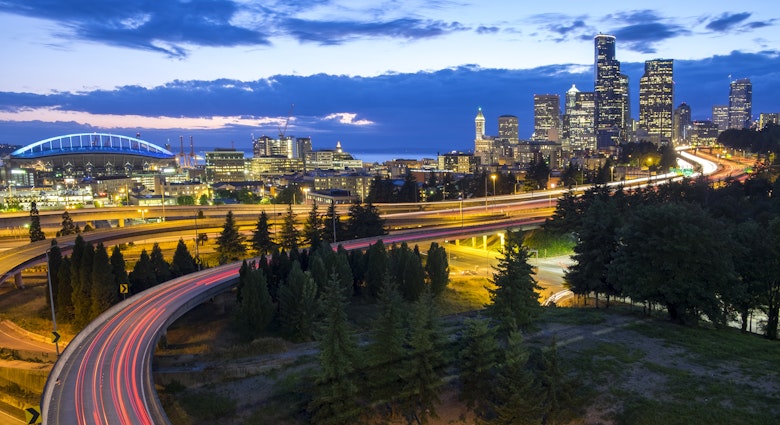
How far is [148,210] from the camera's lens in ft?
311

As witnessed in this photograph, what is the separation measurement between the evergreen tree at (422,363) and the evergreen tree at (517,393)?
10.6ft

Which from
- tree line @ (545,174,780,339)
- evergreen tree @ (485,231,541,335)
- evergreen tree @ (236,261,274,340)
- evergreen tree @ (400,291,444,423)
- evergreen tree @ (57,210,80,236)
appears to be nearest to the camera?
evergreen tree @ (400,291,444,423)

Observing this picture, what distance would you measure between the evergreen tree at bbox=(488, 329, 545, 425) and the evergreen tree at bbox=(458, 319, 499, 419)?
1.65 metres

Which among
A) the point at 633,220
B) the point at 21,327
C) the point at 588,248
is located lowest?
the point at 21,327

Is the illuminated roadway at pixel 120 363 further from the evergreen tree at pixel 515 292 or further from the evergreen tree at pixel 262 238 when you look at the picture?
the evergreen tree at pixel 515 292

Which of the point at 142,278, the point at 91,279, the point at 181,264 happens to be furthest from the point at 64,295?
the point at 181,264

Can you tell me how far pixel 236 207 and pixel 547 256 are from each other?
5829cm

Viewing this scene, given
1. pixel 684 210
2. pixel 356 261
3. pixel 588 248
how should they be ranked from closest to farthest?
pixel 684 210, pixel 588 248, pixel 356 261

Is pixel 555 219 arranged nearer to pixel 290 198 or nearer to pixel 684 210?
pixel 684 210

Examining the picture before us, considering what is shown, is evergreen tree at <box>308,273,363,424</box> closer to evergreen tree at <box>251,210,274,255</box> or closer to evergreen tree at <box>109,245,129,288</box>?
evergreen tree at <box>109,245,129,288</box>

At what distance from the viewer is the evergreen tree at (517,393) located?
23.8 metres

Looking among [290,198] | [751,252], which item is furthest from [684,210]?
[290,198]

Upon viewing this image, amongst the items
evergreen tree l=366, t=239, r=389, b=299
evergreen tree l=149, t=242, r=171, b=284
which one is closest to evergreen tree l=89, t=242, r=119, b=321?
evergreen tree l=149, t=242, r=171, b=284

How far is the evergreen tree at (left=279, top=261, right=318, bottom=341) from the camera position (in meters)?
42.0
